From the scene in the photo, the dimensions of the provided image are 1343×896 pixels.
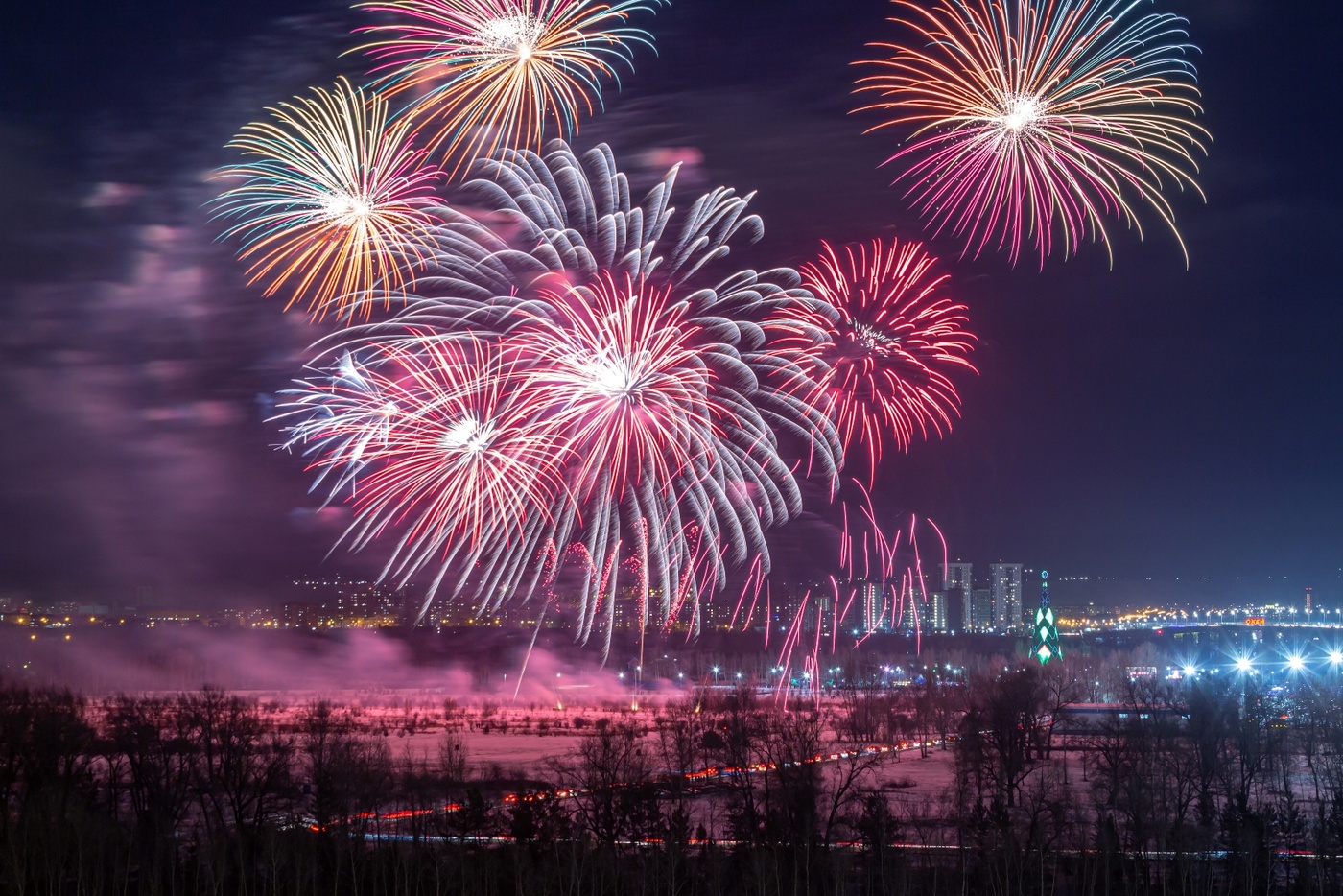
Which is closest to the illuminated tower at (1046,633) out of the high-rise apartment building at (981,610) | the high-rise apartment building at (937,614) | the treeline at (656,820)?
the treeline at (656,820)

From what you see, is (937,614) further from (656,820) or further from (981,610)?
(656,820)

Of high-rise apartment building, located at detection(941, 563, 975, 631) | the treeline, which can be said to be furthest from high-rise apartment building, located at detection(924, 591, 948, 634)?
the treeline

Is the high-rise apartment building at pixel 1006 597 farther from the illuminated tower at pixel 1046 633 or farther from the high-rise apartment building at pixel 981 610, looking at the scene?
the illuminated tower at pixel 1046 633

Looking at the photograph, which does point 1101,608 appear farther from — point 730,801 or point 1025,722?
point 730,801

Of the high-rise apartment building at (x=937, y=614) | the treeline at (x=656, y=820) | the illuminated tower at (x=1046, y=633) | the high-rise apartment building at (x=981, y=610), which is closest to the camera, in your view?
the treeline at (x=656, y=820)

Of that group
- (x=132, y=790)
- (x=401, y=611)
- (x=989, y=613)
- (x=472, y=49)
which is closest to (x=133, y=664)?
(x=401, y=611)

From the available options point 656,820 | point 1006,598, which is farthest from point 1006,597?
point 656,820

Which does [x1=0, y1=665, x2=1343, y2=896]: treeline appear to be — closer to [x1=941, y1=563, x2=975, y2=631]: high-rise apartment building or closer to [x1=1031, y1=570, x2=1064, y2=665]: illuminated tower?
[x1=1031, y1=570, x2=1064, y2=665]: illuminated tower
